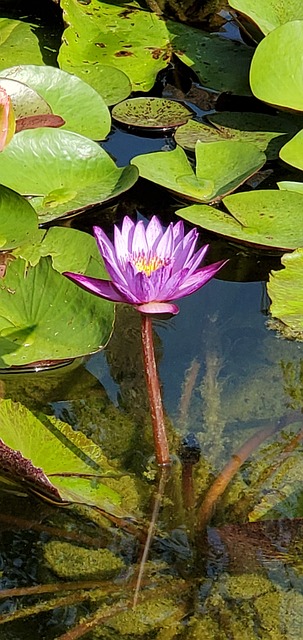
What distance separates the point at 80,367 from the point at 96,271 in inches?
7.4

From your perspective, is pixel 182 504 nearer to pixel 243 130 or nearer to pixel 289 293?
pixel 289 293

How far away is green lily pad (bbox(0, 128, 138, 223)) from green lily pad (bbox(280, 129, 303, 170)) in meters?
0.36

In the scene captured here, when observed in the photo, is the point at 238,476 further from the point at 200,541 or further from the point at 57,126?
the point at 57,126

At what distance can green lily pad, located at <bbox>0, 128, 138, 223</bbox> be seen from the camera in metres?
1.80

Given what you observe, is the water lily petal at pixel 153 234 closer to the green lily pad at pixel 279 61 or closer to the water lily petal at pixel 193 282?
the water lily petal at pixel 193 282

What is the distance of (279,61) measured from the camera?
2.02 m

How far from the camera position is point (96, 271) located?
1530 mm

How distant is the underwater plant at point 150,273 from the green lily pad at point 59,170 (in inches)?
23.7

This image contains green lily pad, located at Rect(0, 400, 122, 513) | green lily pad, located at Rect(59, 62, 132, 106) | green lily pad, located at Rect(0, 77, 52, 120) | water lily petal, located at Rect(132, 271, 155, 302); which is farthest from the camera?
green lily pad, located at Rect(59, 62, 132, 106)

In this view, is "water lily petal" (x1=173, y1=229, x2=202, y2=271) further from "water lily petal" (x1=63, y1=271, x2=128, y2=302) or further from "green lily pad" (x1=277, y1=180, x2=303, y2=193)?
"green lily pad" (x1=277, y1=180, x2=303, y2=193)

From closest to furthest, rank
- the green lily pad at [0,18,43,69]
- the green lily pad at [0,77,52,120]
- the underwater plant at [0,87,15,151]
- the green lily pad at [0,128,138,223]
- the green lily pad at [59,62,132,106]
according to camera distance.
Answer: the underwater plant at [0,87,15,151]
the green lily pad at [0,128,138,223]
the green lily pad at [0,77,52,120]
the green lily pad at [59,62,132,106]
the green lily pad at [0,18,43,69]

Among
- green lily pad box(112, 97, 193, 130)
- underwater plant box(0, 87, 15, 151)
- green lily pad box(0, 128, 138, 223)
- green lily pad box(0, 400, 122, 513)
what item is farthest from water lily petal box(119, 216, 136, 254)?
green lily pad box(112, 97, 193, 130)

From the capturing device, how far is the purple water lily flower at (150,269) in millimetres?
1069

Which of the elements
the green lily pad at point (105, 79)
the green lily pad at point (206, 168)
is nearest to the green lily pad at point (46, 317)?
the green lily pad at point (206, 168)
